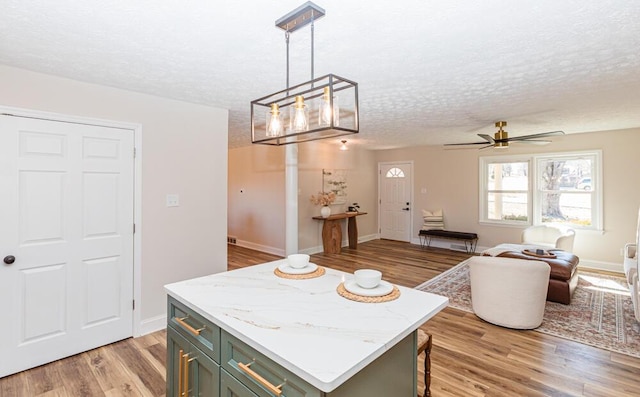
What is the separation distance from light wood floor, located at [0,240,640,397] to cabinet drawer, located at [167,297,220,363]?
91cm

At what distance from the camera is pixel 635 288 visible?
3.28 m

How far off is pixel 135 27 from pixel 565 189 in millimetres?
6845

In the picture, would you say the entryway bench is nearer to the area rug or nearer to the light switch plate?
the area rug

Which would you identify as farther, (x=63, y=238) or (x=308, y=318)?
(x=63, y=238)

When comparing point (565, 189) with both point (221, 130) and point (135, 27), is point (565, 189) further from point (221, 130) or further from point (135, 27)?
point (135, 27)

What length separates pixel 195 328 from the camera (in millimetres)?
1566

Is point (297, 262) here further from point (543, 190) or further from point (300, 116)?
point (543, 190)

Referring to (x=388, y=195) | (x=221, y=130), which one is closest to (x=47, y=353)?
(x=221, y=130)

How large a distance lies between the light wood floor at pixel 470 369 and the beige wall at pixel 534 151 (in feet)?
11.6

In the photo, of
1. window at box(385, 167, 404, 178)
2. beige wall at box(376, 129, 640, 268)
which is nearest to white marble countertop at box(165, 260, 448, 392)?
beige wall at box(376, 129, 640, 268)

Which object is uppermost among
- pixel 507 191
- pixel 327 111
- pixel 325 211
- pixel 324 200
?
pixel 327 111

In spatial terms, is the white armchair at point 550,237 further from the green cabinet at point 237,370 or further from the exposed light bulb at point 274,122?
the exposed light bulb at point 274,122

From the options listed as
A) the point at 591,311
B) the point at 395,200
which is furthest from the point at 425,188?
the point at 591,311

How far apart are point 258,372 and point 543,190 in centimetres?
660
